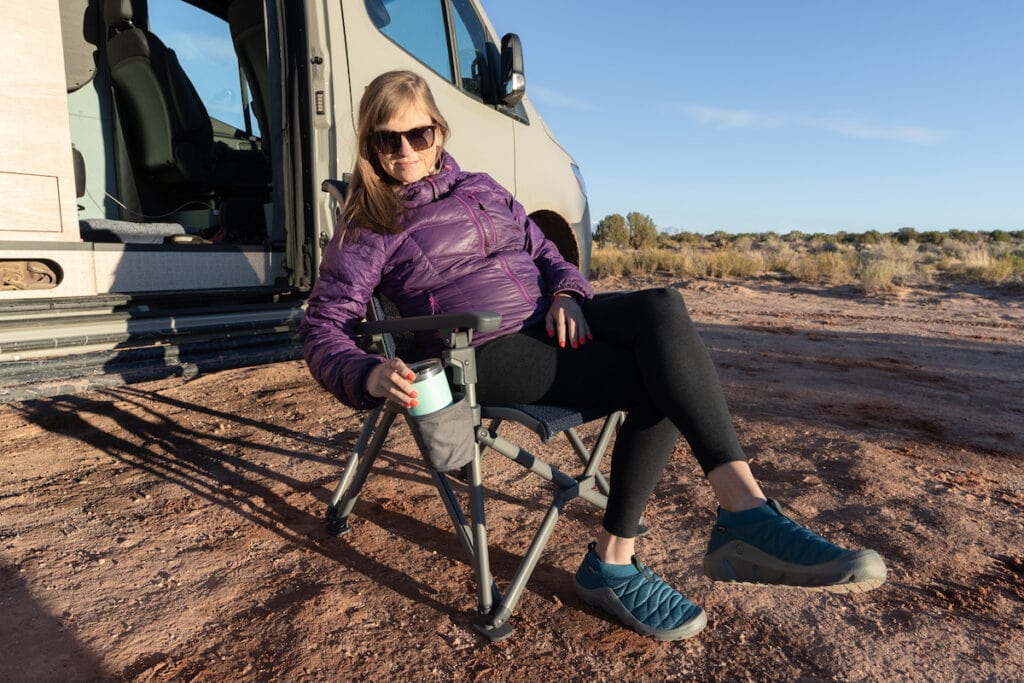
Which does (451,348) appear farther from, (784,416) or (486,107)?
(486,107)

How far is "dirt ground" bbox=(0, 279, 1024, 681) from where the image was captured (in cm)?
141

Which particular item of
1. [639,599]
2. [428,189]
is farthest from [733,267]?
[639,599]

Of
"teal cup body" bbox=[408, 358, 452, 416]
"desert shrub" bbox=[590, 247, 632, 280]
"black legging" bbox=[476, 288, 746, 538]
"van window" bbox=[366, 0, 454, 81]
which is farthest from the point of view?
"desert shrub" bbox=[590, 247, 632, 280]

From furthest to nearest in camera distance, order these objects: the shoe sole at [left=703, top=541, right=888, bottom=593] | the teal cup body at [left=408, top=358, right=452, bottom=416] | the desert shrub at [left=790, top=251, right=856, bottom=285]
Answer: the desert shrub at [left=790, top=251, right=856, bottom=285] → the teal cup body at [left=408, top=358, right=452, bottom=416] → the shoe sole at [left=703, top=541, right=888, bottom=593]

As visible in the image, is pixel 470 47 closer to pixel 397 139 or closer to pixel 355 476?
pixel 397 139

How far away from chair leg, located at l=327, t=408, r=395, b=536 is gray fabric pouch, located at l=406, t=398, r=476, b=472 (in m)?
0.42

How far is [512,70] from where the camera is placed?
3479 mm

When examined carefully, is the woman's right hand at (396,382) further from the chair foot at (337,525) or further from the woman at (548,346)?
the chair foot at (337,525)

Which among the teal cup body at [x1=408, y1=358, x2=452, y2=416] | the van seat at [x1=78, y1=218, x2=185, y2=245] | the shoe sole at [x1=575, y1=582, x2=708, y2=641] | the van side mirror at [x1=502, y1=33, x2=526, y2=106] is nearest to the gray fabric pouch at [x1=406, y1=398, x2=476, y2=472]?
the teal cup body at [x1=408, y1=358, x2=452, y2=416]

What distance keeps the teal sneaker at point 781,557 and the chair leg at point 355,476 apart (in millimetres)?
906

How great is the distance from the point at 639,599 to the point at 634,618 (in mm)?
45

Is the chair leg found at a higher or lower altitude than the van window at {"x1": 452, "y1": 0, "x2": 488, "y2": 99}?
lower

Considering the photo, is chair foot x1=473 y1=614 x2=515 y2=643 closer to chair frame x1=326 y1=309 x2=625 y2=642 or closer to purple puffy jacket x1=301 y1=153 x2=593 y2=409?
chair frame x1=326 y1=309 x2=625 y2=642

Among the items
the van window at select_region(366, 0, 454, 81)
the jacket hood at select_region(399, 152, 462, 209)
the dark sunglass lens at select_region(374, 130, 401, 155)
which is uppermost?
the van window at select_region(366, 0, 454, 81)
